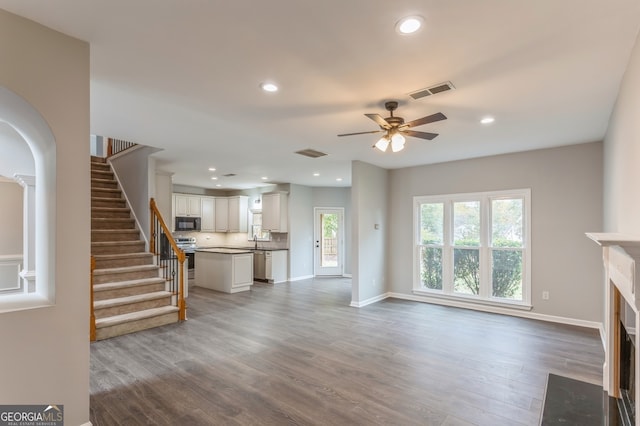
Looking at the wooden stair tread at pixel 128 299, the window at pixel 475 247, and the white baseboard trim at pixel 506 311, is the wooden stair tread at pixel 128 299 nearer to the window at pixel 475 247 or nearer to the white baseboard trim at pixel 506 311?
the white baseboard trim at pixel 506 311

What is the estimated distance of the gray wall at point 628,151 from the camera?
7.14 feet

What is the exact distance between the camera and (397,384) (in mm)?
2959

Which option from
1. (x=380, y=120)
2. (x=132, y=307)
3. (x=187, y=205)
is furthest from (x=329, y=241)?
(x=380, y=120)

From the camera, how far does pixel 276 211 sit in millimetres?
8828

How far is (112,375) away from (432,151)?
5.26 metres

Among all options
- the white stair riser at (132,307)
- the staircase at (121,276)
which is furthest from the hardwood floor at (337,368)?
the white stair riser at (132,307)

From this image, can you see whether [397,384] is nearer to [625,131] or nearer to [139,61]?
[625,131]

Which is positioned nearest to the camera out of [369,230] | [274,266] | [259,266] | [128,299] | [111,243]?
[128,299]

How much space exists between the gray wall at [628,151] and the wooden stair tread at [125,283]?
5.82 m

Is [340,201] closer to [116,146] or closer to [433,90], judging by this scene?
[116,146]

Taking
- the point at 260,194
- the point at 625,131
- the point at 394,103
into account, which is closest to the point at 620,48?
the point at 625,131

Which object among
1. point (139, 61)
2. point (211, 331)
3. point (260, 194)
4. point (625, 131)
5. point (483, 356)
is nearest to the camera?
point (139, 61)

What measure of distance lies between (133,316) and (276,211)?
486cm

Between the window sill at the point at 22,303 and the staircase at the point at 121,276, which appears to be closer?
the window sill at the point at 22,303
